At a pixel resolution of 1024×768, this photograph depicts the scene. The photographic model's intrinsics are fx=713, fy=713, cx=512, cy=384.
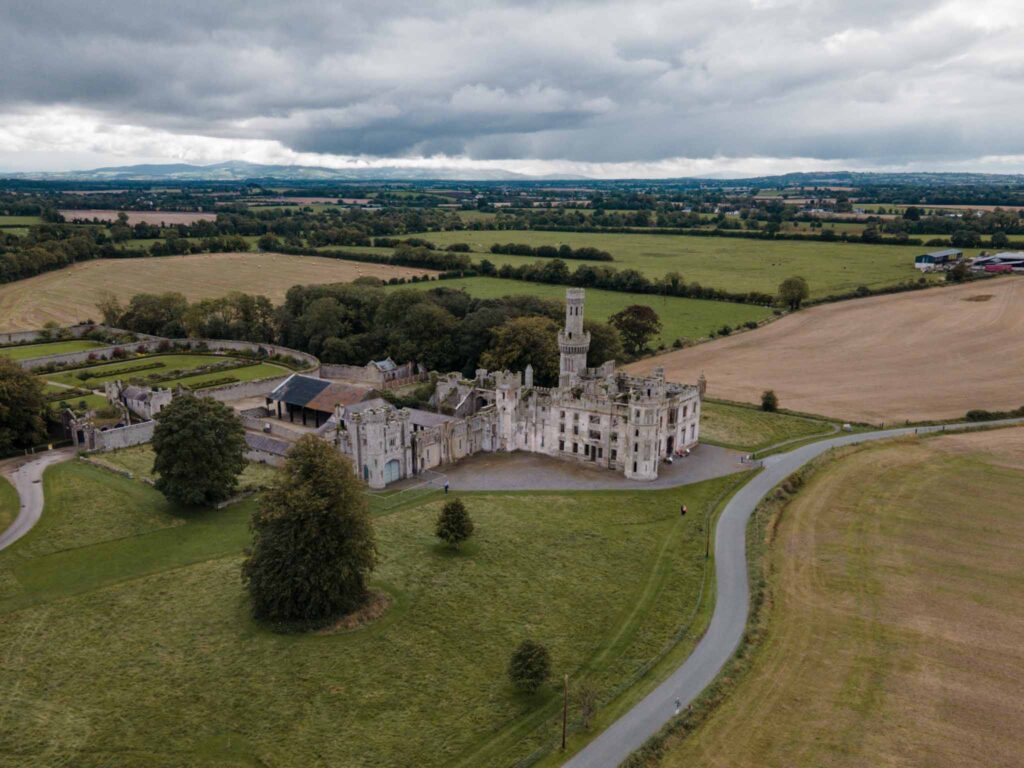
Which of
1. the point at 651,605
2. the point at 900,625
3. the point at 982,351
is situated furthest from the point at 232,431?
the point at 982,351

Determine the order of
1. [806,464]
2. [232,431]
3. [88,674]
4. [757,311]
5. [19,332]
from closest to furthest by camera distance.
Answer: [88,674]
[232,431]
[806,464]
[19,332]
[757,311]

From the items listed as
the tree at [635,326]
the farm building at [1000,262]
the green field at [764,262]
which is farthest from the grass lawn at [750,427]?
the farm building at [1000,262]

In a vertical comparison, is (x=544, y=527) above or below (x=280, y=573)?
below

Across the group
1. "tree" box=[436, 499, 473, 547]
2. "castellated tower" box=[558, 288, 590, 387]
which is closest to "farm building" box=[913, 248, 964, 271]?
"castellated tower" box=[558, 288, 590, 387]

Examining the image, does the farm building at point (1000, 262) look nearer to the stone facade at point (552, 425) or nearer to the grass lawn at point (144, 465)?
the stone facade at point (552, 425)

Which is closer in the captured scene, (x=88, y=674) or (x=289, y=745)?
(x=289, y=745)

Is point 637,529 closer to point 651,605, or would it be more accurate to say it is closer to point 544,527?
point 544,527

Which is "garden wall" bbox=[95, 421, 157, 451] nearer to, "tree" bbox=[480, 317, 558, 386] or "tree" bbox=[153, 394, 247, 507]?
"tree" bbox=[153, 394, 247, 507]

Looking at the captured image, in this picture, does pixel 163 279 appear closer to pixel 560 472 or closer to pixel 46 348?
pixel 46 348
